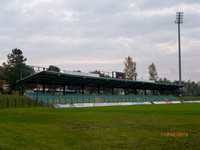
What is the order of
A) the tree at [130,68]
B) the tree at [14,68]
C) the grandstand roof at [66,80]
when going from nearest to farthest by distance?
1. the grandstand roof at [66,80]
2. the tree at [14,68]
3. the tree at [130,68]

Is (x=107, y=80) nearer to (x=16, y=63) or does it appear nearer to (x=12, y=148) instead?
(x=16, y=63)

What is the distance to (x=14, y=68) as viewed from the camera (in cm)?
8806

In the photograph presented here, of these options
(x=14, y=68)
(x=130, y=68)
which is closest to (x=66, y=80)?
(x=14, y=68)

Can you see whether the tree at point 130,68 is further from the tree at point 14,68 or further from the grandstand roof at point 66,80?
the tree at point 14,68

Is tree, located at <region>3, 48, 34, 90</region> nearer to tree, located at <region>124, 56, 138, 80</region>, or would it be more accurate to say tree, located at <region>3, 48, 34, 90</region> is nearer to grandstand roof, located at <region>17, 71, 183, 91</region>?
grandstand roof, located at <region>17, 71, 183, 91</region>

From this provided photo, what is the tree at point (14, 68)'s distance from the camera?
85.8 meters

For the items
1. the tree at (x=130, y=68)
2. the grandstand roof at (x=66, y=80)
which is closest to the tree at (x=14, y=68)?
the grandstand roof at (x=66, y=80)

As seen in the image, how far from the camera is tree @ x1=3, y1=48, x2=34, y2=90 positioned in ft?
281

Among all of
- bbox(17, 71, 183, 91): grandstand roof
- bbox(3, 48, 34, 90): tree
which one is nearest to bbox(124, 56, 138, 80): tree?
bbox(17, 71, 183, 91): grandstand roof

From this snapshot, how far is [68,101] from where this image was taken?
180 ft

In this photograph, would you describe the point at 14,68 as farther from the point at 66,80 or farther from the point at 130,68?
the point at 130,68

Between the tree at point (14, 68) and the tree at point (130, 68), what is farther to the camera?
the tree at point (130, 68)

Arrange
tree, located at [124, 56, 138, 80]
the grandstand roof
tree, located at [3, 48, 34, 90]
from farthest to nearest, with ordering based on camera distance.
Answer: tree, located at [124, 56, 138, 80], tree, located at [3, 48, 34, 90], the grandstand roof

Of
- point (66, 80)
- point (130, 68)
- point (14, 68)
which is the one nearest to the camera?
point (66, 80)
